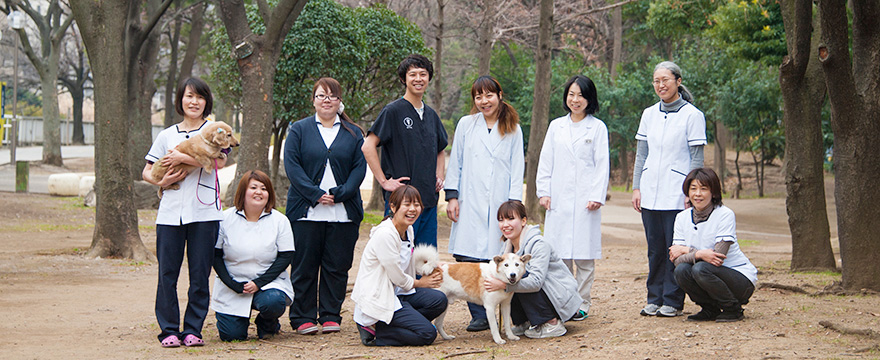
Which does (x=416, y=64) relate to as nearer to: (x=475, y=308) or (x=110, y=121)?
(x=475, y=308)

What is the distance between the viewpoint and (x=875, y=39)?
259 inches

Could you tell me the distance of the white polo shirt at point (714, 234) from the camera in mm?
5230

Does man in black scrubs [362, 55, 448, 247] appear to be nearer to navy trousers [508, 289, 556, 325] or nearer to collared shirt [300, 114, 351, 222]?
collared shirt [300, 114, 351, 222]

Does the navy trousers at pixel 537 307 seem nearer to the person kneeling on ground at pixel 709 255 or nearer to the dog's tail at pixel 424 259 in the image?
the dog's tail at pixel 424 259

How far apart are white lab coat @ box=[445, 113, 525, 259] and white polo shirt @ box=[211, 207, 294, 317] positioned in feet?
3.96

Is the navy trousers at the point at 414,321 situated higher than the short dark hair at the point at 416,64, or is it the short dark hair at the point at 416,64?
the short dark hair at the point at 416,64

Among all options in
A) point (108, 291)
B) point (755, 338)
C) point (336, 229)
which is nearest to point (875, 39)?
point (755, 338)

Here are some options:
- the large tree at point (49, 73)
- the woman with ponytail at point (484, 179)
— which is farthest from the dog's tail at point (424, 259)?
the large tree at point (49, 73)

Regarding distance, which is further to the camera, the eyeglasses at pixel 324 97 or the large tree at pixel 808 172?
the large tree at pixel 808 172

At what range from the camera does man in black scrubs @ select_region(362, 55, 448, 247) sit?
5.61m

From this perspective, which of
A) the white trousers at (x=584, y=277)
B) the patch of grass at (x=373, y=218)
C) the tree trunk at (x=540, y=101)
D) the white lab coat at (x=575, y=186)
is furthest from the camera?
the tree trunk at (x=540, y=101)

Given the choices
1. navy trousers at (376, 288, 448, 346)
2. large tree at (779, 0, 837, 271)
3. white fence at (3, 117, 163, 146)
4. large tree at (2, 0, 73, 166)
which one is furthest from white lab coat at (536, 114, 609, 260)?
white fence at (3, 117, 163, 146)

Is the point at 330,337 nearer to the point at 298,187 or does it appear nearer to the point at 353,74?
the point at 298,187

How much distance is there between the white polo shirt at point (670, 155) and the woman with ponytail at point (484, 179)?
93 centimetres
